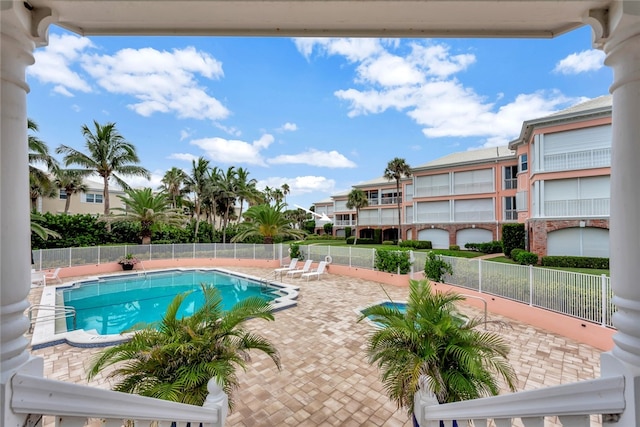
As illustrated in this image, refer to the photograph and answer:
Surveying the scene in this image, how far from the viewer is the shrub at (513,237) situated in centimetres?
1797

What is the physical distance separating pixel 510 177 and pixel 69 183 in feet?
137

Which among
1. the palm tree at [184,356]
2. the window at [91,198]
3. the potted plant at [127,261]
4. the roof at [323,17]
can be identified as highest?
the window at [91,198]

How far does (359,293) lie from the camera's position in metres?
11.2

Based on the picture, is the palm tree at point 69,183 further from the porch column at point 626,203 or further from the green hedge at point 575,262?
the green hedge at point 575,262

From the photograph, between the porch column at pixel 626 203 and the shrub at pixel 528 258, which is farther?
the shrub at pixel 528 258

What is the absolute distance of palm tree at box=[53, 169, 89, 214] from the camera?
24.4 metres

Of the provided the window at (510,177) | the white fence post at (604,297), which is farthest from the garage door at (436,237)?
the white fence post at (604,297)

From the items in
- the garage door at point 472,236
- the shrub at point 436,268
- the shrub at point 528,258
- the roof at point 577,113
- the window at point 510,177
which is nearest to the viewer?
the shrub at point 436,268

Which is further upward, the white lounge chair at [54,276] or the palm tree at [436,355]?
the palm tree at [436,355]

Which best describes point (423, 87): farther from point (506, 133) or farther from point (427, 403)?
point (506, 133)

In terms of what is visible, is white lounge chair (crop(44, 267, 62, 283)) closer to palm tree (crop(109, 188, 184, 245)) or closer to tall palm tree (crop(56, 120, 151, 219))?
palm tree (crop(109, 188, 184, 245))

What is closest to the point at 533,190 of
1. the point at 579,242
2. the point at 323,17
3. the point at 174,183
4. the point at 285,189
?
the point at 579,242

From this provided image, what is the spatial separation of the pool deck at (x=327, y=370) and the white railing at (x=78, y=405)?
2787mm

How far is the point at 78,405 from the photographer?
1237mm
